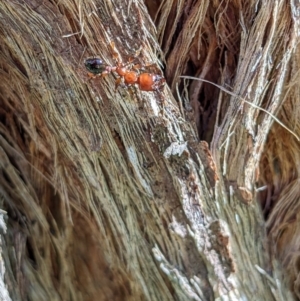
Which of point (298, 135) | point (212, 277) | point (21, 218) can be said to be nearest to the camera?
point (212, 277)

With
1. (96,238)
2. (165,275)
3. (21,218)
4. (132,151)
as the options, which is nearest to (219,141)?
(132,151)

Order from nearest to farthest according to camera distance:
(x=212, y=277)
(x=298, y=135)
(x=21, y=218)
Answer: (x=212, y=277) → (x=298, y=135) → (x=21, y=218)

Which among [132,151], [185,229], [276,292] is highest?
[132,151]

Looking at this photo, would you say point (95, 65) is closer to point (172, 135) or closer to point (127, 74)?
point (127, 74)

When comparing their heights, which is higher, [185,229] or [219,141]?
[219,141]

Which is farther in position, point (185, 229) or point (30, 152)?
point (30, 152)

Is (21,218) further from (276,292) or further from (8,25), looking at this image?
(276,292)

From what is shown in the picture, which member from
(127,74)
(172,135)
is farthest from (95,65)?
(172,135)
